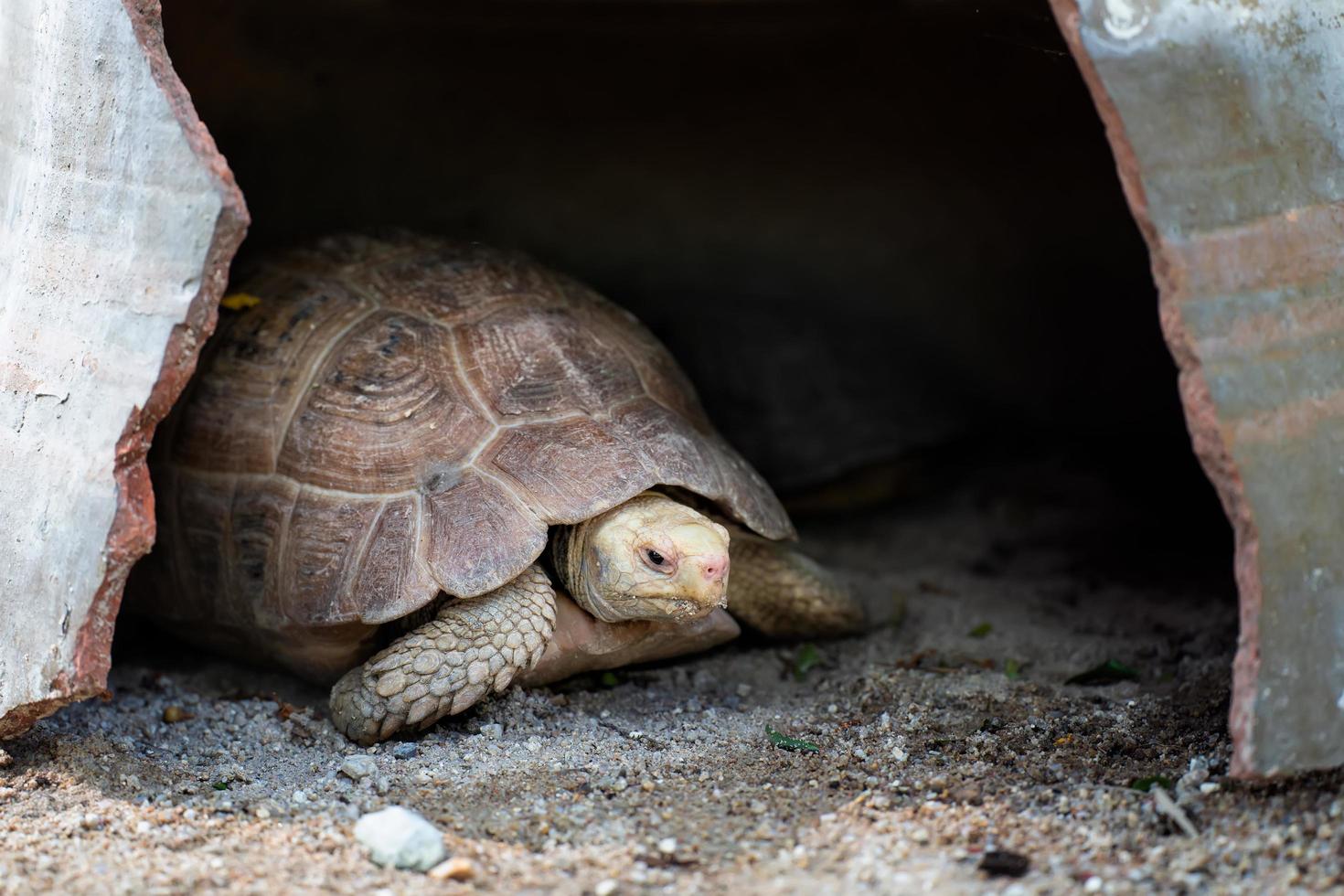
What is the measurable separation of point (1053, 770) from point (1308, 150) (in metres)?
1.28

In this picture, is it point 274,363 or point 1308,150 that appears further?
point 274,363

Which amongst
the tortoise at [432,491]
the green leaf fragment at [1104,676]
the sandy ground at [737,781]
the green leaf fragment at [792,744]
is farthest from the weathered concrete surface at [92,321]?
the green leaf fragment at [1104,676]

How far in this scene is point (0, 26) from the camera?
2.65 m

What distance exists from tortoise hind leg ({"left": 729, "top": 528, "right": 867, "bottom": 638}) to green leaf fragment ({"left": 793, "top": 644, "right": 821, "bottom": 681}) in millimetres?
58

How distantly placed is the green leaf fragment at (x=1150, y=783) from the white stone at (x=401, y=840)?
4.28 ft

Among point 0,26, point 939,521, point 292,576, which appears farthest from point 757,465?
point 0,26

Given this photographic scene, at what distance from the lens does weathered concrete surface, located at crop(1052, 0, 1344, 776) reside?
2.08m

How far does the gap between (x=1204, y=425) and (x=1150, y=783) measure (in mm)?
→ 726

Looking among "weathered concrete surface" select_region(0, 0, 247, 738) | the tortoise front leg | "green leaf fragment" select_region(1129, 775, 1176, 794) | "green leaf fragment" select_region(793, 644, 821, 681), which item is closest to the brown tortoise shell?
the tortoise front leg

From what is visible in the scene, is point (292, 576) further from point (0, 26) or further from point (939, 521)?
point (939, 521)

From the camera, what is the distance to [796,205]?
4434mm

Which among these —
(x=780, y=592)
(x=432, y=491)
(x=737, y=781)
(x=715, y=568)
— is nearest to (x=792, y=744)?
(x=737, y=781)

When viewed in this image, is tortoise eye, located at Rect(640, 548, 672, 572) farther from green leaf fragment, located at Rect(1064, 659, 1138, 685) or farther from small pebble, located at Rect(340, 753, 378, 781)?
green leaf fragment, located at Rect(1064, 659, 1138, 685)

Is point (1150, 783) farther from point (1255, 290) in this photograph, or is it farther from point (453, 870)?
point (453, 870)
